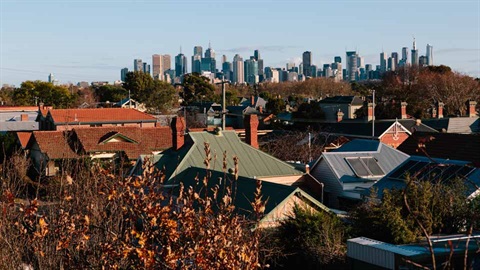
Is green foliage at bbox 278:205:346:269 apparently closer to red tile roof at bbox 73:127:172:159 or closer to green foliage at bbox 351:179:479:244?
green foliage at bbox 351:179:479:244

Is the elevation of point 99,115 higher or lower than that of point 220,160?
higher

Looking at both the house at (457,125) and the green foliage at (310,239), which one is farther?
A: the house at (457,125)

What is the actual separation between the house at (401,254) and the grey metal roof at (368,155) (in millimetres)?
9521

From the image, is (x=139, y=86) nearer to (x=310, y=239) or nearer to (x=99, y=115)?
(x=99, y=115)

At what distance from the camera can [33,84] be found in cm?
7806

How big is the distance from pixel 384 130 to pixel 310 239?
24874 mm

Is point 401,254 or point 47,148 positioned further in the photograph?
point 47,148

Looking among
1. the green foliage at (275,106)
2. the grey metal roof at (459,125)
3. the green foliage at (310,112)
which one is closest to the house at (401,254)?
the grey metal roof at (459,125)

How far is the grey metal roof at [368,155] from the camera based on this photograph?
79.8 feet

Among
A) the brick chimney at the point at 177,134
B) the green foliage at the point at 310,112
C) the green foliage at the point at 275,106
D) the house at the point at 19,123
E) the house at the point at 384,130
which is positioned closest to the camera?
the brick chimney at the point at 177,134

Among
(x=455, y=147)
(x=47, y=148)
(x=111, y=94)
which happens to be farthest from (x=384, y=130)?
(x=111, y=94)

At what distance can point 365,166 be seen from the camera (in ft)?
81.3

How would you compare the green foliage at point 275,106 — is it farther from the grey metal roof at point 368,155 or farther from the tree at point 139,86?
the grey metal roof at point 368,155

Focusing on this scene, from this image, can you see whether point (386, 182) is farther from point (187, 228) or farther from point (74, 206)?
point (187, 228)
